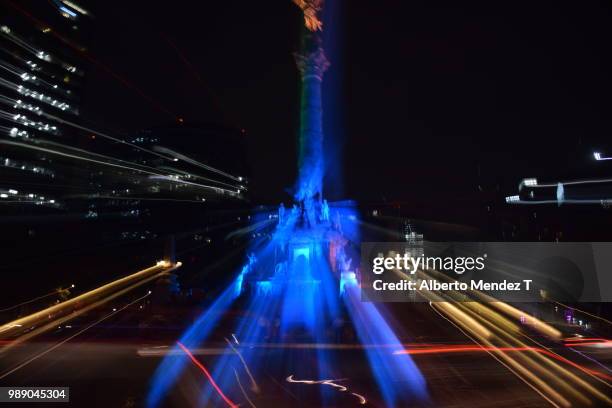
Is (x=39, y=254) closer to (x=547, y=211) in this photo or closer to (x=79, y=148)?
(x=79, y=148)

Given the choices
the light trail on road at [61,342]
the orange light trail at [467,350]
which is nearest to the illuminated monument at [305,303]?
the orange light trail at [467,350]

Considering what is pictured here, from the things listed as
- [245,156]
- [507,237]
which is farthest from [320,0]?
[245,156]

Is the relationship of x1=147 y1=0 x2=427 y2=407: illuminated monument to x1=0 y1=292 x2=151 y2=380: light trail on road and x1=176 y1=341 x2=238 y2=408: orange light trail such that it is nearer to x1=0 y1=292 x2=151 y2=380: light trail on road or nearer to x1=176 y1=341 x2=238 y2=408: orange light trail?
x1=176 y1=341 x2=238 y2=408: orange light trail

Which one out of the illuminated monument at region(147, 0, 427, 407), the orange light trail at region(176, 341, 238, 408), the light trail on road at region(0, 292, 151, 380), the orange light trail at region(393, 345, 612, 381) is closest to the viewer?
the orange light trail at region(176, 341, 238, 408)

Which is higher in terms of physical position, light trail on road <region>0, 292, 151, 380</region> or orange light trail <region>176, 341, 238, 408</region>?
orange light trail <region>176, 341, 238, 408</region>

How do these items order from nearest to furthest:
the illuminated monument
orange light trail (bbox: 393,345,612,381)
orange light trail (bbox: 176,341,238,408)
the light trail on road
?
orange light trail (bbox: 176,341,238,408) < the illuminated monument < the light trail on road < orange light trail (bbox: 393,345,612,381)

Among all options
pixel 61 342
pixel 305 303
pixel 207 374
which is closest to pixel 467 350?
pixel 207 374

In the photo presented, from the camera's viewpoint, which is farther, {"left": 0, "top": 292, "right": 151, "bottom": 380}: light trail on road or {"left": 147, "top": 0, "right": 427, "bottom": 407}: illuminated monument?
{"left": 0, "top": 292, "right": 151, "bottom": 380}: light trail on road

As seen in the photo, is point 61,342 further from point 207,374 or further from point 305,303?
point 305,303

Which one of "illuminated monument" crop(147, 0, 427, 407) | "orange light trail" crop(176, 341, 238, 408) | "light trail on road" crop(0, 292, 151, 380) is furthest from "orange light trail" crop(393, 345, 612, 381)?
"light trail on road" crop(0, 292, 151, 380)
